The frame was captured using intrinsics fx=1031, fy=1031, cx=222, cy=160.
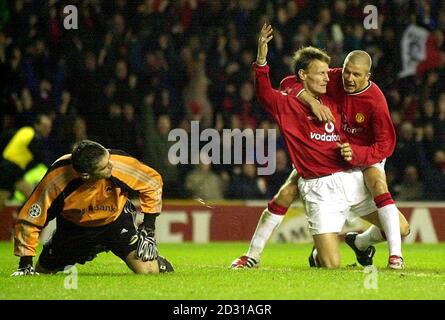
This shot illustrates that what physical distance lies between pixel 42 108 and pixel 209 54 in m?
2.29

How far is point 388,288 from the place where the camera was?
22.1 ft

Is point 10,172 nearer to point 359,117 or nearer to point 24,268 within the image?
point 24,268

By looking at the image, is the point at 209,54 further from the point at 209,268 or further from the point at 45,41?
the point at 209,268

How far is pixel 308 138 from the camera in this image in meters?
8.38

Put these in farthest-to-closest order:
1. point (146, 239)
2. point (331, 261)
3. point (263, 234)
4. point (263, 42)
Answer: point (263, 234) < point (331, 261) < point (263, 42) < point (146, 239)

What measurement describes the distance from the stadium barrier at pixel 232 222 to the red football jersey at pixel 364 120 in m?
4.05

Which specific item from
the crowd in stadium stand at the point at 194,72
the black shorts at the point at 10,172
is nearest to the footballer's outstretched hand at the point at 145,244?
the black shorts at the point at 10,172

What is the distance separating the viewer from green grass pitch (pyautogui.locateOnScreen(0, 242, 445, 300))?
641cm

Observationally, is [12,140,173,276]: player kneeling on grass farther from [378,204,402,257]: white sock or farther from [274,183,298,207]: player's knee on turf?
[378,204,402,257]: white sock

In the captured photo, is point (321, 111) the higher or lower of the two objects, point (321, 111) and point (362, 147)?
the higher

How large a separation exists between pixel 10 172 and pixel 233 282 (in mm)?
5170

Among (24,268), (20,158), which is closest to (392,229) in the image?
(24,268)

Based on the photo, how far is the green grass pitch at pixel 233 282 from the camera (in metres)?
6.41

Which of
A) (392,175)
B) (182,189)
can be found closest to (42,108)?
(182,189)
